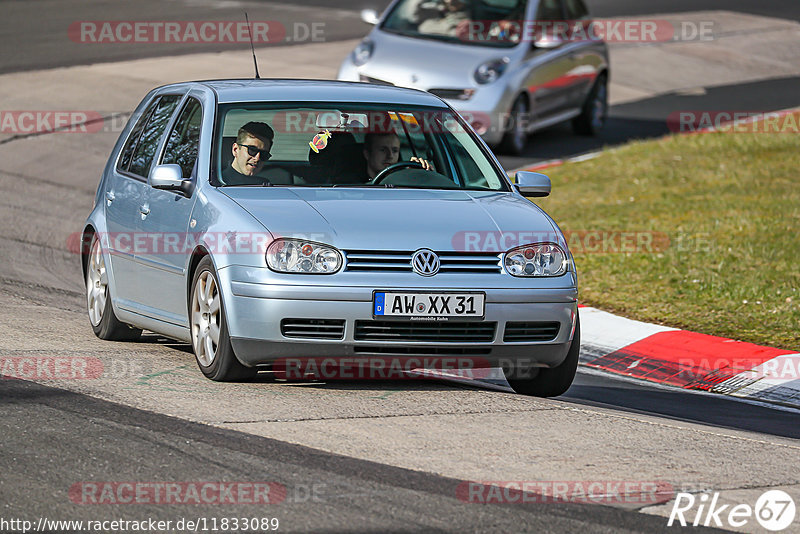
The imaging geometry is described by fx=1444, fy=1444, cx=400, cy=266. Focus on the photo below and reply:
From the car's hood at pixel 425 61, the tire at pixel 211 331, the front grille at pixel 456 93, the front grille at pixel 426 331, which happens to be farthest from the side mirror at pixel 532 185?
the front grille at pixel 456 93

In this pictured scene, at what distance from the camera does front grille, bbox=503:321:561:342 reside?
23.2 ft

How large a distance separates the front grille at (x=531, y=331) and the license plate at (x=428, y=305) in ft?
0.67

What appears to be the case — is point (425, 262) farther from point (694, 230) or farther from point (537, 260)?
point (694, 230)

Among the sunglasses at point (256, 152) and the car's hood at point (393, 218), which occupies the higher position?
the sunglasses at point (256, 152)

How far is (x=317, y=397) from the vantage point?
6957mm

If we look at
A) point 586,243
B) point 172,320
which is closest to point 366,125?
point 172,320

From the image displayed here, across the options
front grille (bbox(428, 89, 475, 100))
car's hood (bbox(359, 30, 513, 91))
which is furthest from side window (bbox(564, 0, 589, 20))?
front grille (bbox(428, 89, 475, 100))

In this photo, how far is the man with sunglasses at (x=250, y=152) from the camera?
25.3 ft

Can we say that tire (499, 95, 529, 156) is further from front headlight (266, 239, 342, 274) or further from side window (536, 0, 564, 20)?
front headlight (266, 239, 342, 274)

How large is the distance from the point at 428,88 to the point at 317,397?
9298mm

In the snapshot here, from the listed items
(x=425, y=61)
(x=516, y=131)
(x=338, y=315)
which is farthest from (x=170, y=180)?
(x=516, y=131)

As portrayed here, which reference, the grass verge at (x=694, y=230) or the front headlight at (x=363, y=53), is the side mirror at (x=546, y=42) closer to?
the grass verge at (x=694, y=230)

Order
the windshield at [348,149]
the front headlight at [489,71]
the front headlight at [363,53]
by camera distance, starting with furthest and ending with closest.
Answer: the front headlight at [363,53]
the front headlight at [489,71]
the windshield at [348,149]

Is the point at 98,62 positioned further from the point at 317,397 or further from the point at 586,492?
the point at 586,492
